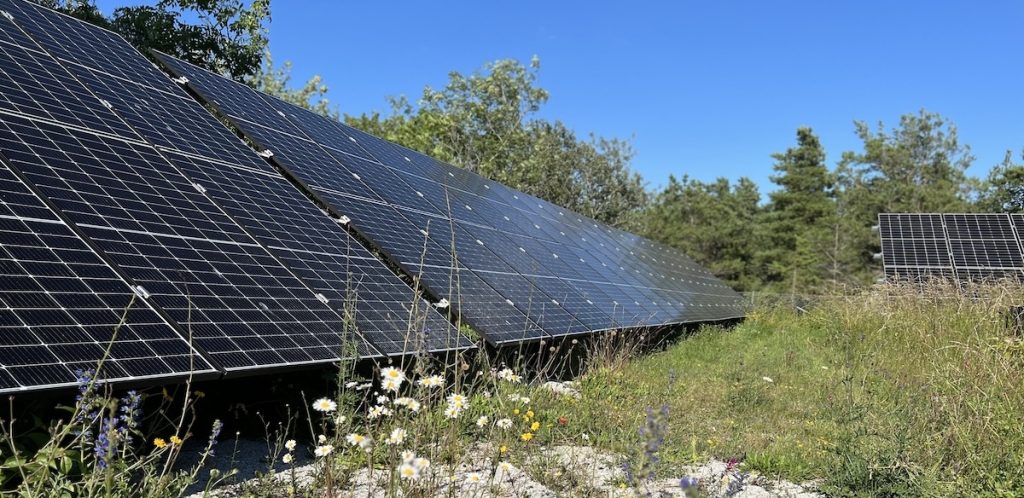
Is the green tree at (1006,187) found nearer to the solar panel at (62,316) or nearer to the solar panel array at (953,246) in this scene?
the solar panel array at (953,246)

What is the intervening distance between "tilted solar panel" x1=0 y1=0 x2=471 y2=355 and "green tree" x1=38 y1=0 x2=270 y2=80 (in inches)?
393

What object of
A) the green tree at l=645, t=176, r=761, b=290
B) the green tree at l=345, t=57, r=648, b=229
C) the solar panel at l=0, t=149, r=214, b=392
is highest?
the green tree at l=345, t=57, r=648, b=229

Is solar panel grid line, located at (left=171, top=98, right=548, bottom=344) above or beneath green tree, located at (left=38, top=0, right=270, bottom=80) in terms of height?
beneath

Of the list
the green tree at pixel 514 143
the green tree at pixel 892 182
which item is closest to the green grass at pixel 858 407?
the green tree at pixel 514 143

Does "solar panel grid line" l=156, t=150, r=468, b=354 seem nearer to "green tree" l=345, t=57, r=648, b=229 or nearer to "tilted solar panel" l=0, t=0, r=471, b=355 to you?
"tilted solar panel" l=0, t=0, r=471, b=355

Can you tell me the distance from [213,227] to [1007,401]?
634 cm

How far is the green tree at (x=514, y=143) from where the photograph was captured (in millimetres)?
38469

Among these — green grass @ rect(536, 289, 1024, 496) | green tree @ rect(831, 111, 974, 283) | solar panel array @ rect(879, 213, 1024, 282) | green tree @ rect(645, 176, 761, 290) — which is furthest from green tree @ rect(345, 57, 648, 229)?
green grass @ rect(536, 289, 1024, 496)

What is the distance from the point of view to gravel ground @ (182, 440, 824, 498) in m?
4.38

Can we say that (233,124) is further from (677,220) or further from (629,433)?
(677,220)

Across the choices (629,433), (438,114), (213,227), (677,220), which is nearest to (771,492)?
(629,433)

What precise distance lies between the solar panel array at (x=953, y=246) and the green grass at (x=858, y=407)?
591 cm

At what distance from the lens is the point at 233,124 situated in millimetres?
9430

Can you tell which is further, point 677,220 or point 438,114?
point 677,220
